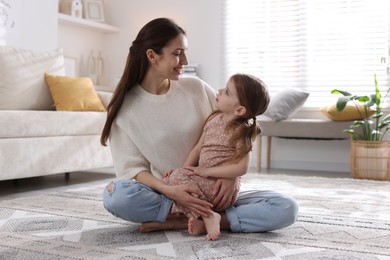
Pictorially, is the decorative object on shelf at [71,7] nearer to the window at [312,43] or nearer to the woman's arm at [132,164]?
the window at [312,43]

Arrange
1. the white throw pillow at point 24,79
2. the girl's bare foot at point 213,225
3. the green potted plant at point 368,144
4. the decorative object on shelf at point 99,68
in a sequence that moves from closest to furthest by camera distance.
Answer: the girl's bare foot at point 213,225, the white throw pillow at point 24,79, the green potted plant at point 368,144, the decorative object on shelf at point 99,68

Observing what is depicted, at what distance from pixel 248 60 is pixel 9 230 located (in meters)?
3.56

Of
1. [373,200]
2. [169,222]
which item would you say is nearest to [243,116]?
[169,222]

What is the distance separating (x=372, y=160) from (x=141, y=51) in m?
2.69

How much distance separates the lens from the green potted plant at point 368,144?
12.7 ft

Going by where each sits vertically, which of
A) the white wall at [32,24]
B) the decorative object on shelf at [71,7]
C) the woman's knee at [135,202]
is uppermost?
the decorative object on shelf at [71,7]

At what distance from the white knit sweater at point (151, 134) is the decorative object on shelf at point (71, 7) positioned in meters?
3.38

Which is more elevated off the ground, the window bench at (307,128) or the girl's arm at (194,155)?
the girl's arm at (194,155)

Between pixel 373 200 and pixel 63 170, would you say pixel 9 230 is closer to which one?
pixel 63 170

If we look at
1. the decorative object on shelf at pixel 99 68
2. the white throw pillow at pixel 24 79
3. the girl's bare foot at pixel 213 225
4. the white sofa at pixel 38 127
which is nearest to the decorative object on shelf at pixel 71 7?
the decorative object on shelf at pixel 99 68

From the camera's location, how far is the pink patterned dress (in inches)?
65.1

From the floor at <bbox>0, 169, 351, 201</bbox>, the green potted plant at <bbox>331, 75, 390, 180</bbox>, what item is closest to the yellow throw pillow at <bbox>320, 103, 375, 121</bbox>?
the green potted plant at <bbox>331, 75, 390, 180</bbox>

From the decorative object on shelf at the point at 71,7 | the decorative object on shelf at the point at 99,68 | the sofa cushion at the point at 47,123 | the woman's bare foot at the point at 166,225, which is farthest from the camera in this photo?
the decorative object on shelf at the point at 99,68

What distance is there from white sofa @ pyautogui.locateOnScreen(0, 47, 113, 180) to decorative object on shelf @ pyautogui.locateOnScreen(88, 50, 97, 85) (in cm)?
137
